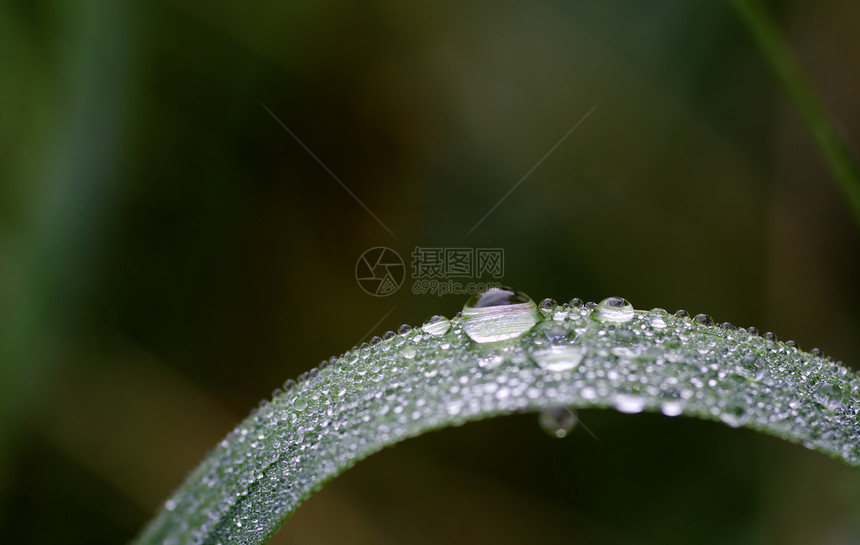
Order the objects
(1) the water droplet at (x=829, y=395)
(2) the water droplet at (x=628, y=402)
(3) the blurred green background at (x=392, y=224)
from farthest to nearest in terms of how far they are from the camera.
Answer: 1. (3) the blurred green background at (x=392, y=224)
2. (1) the water droplet at (x=829, y=395)
3. (2) the water droplet at (x=628, y=402)

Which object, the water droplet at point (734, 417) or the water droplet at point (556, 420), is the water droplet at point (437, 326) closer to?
the water droplet at point (556, 420)

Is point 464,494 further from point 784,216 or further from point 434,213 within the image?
point 784,216

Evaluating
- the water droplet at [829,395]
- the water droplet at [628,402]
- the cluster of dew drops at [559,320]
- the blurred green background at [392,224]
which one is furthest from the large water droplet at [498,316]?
the blurred green background at [392,224]

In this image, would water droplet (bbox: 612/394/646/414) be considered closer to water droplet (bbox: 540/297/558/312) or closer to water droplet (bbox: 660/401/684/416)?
water droplet (bbox: 660/401/684/416)

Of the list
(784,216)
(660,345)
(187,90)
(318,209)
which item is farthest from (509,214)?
(660,345)

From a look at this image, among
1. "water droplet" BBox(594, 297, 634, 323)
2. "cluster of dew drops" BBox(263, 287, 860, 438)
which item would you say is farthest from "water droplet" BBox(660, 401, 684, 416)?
"water droplet" BBox(594, 297, 634, 323)

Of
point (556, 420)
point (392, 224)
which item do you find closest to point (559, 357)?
point (556, 420)
